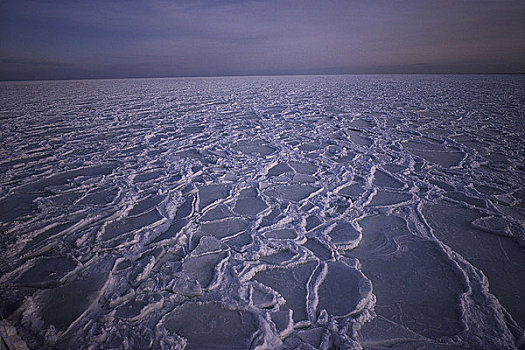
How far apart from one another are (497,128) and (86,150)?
746 cm

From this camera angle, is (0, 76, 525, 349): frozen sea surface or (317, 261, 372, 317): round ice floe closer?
(0, 76, 525, 349): frozen sea surface

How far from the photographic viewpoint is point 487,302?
1.27 metres

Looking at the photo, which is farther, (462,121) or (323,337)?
(462,121)

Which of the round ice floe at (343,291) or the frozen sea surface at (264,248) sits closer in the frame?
the frozen sea surface at (264,248)

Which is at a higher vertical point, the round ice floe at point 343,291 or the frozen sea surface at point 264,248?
the frozen sea surface at point 264,248

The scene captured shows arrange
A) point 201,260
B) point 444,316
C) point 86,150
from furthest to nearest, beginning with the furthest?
point 86,150 → point 201,260 → point 444,316

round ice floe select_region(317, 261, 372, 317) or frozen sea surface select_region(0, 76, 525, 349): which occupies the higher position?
frozen sea surface select_region(0, 76, 525, 349)

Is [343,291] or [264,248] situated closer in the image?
[343,291]

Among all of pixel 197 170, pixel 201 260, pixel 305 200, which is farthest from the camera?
pixel 197 170

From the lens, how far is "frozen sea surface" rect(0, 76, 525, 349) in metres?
1.15

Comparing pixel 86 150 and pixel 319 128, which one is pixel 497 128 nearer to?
pixel 319 128

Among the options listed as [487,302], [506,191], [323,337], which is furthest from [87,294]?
[506,191]

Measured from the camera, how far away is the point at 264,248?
168cm

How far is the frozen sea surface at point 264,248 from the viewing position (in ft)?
3.78
